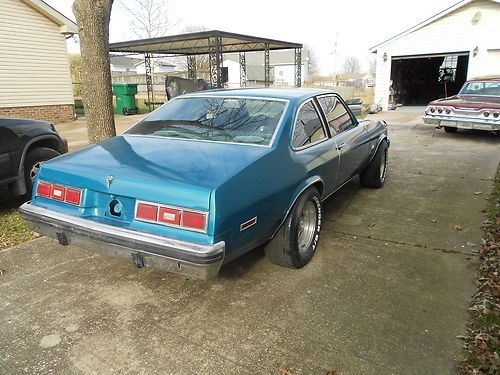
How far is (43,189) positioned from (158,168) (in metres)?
1.03

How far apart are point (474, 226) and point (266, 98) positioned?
281cm

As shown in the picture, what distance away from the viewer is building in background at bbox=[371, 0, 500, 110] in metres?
14.9

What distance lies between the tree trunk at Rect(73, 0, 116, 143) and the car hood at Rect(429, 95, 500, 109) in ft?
27.4

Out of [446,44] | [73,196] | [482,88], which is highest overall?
[446,44]

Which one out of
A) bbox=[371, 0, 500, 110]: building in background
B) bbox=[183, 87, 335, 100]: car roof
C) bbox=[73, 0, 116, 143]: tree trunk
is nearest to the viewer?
bbox=[183, 87, 335, 100]: car roof

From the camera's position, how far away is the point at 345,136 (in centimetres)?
438

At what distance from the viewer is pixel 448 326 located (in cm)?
265

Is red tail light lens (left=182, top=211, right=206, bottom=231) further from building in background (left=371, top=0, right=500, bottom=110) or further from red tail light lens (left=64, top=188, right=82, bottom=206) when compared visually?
building in background (left=371, top=0, right=500, bottom=110)

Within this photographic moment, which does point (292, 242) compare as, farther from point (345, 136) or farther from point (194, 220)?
point (345, 136)

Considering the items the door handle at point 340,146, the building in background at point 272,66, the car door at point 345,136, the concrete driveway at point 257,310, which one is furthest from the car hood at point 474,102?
the building in background at point 272,66

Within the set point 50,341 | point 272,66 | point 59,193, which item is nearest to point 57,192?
point 59,193

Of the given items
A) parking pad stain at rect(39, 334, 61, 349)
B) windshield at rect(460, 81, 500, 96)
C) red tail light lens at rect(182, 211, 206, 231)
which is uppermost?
windshield at rect(460, 81, 500, 96)

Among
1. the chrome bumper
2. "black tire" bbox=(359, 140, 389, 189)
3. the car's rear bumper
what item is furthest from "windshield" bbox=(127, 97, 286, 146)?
the car's rear bumper

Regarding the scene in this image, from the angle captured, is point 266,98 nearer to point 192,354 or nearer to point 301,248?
point 301,248
